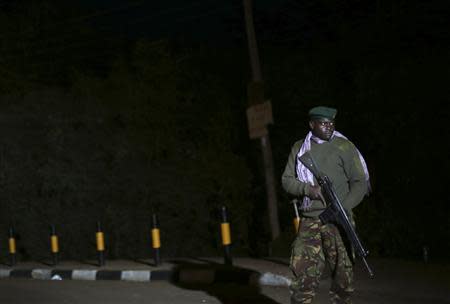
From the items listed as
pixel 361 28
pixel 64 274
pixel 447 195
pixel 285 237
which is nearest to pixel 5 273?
pixel 64 274

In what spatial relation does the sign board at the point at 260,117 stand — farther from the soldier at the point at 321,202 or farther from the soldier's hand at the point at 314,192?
the soldier's hand at the point at 314,192

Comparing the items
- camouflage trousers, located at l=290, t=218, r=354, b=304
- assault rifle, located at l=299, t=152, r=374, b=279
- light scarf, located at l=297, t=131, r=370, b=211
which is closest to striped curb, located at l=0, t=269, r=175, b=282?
camouflage trousers, located at l=290, t=218, r=354, b=304

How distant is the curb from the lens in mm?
11031

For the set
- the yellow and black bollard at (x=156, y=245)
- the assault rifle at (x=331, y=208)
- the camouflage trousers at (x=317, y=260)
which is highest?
the assault rifle at (x=331, y=208)

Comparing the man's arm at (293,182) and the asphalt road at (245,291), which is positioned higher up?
the man's arm at (293,182)

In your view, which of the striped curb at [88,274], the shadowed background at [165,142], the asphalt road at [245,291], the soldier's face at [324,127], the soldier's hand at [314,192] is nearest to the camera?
the soldier's hand at [314,192]

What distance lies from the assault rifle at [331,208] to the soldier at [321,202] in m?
0.07

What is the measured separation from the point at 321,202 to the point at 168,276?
677 cm

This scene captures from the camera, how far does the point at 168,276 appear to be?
12633 millimetres

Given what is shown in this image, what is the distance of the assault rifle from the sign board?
29.7 ft

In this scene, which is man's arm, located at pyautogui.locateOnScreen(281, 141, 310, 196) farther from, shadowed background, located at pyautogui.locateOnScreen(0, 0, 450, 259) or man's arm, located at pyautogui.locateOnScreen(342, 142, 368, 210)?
shadowed background, located at pyautogui.locateOnScreen(0, 0, 450, 259)

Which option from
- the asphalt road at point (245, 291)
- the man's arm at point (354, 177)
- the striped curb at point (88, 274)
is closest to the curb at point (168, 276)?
the striped curb at point (88, 274)

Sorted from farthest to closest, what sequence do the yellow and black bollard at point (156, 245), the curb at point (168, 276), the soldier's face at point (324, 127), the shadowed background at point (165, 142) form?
the shadowed background at point (165, 142)
the yellow and black bollard at point (156, 245)
the curb at point (168, 276)
the soldier's face at point (324, 127)

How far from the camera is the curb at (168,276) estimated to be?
434 inches
